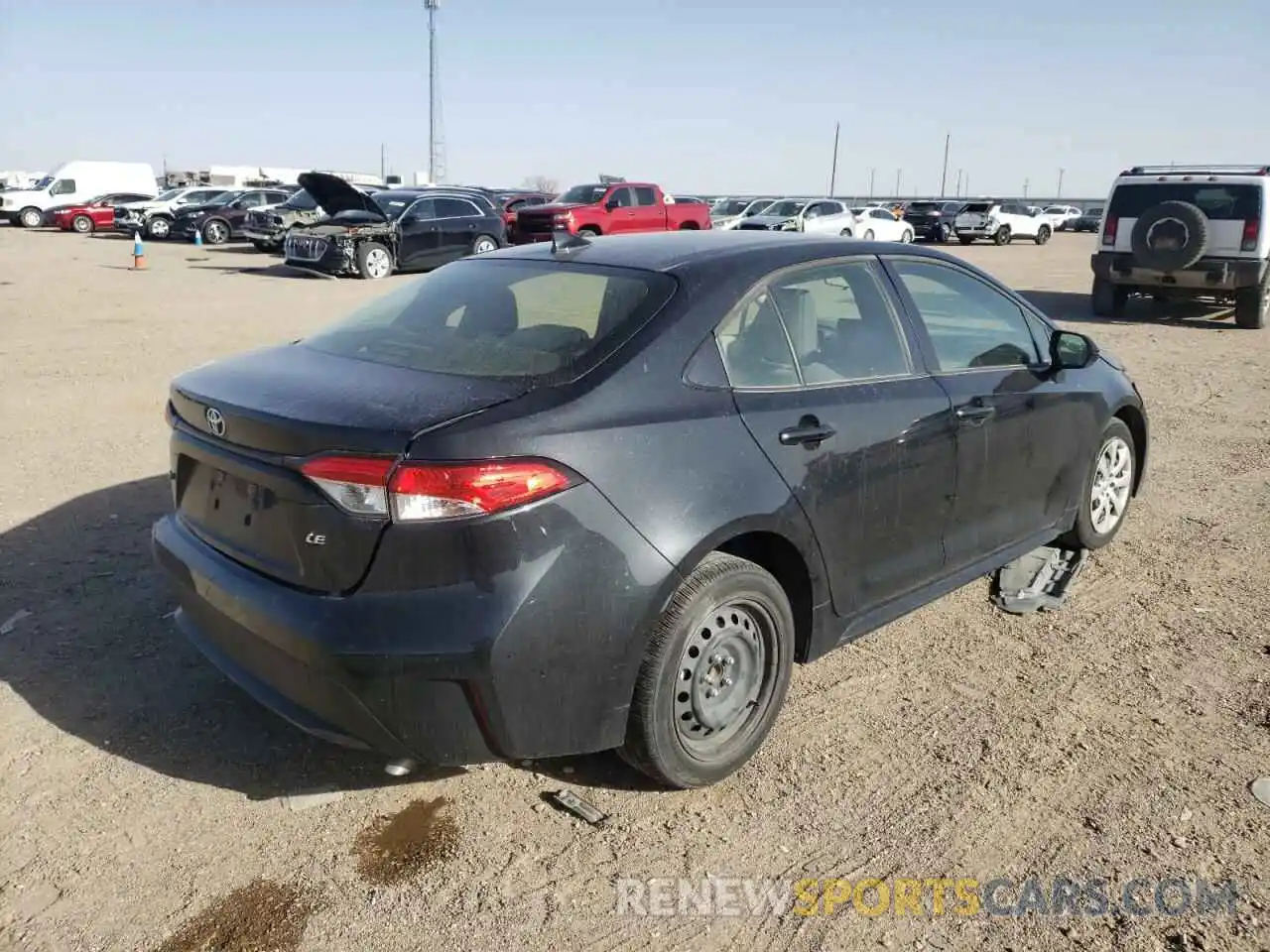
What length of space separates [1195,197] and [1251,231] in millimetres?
921

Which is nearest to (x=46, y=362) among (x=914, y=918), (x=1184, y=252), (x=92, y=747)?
(x=92, y=747)

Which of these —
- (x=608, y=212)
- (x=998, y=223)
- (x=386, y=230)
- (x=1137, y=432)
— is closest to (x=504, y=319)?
(x=1137, y=432)

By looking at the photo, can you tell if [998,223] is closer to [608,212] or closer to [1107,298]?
[608,212]

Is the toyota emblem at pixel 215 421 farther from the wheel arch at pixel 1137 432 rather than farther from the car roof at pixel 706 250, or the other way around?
the wheel arch at pixel 1137 432

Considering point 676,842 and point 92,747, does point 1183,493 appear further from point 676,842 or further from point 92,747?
point 92,747

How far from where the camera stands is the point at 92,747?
3205mm

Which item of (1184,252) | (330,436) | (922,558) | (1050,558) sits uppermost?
(1184,252)

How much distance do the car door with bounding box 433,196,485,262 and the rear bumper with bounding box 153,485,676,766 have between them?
17732mm

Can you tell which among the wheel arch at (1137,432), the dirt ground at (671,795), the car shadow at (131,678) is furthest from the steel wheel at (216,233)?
the wheel arch at (1137,432)

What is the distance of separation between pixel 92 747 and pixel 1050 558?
419 centimetres

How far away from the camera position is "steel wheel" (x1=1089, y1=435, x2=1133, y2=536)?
4766 millimetres

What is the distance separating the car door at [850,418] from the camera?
120 inches

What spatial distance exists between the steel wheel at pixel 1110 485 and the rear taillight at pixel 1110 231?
372 inches

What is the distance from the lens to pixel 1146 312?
14.9 metres
